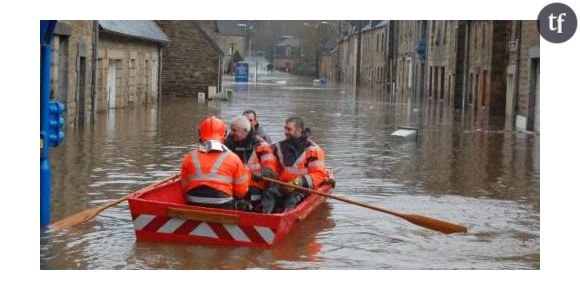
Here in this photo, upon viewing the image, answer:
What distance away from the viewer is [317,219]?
12500 mm

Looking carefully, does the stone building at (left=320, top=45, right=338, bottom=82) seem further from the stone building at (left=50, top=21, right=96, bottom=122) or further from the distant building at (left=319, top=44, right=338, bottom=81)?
the stone building at (left=50, top=21, right=96, bottom=122)

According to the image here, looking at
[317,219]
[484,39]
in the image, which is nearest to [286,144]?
[317,219]

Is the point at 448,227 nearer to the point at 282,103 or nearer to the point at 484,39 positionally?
the point at 484,39

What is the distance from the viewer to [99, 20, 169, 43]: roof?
30.2 m

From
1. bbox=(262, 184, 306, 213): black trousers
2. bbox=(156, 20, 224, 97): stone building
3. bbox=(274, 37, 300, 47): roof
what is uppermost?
bbox=(274, 37, 300, 47): roof

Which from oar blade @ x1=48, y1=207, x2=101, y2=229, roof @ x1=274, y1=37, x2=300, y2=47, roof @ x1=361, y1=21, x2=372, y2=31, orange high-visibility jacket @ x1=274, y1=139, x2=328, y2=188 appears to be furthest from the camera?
roof @ x1=274, y1=37, x2=300, y2=47

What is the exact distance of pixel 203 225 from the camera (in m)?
10.2

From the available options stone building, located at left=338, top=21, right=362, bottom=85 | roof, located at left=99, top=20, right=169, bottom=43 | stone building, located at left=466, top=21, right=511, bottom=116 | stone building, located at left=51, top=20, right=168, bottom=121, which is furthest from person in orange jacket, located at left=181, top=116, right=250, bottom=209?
stone building, located at left=338, top=21, right=362, bottom=85

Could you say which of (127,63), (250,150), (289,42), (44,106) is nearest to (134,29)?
(127,63)

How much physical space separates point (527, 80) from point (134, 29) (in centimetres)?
1427

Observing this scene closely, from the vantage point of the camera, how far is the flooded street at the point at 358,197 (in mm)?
10016

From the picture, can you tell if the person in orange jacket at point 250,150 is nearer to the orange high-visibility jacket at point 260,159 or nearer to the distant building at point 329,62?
the orange high-visibility jacket at point 260,159
